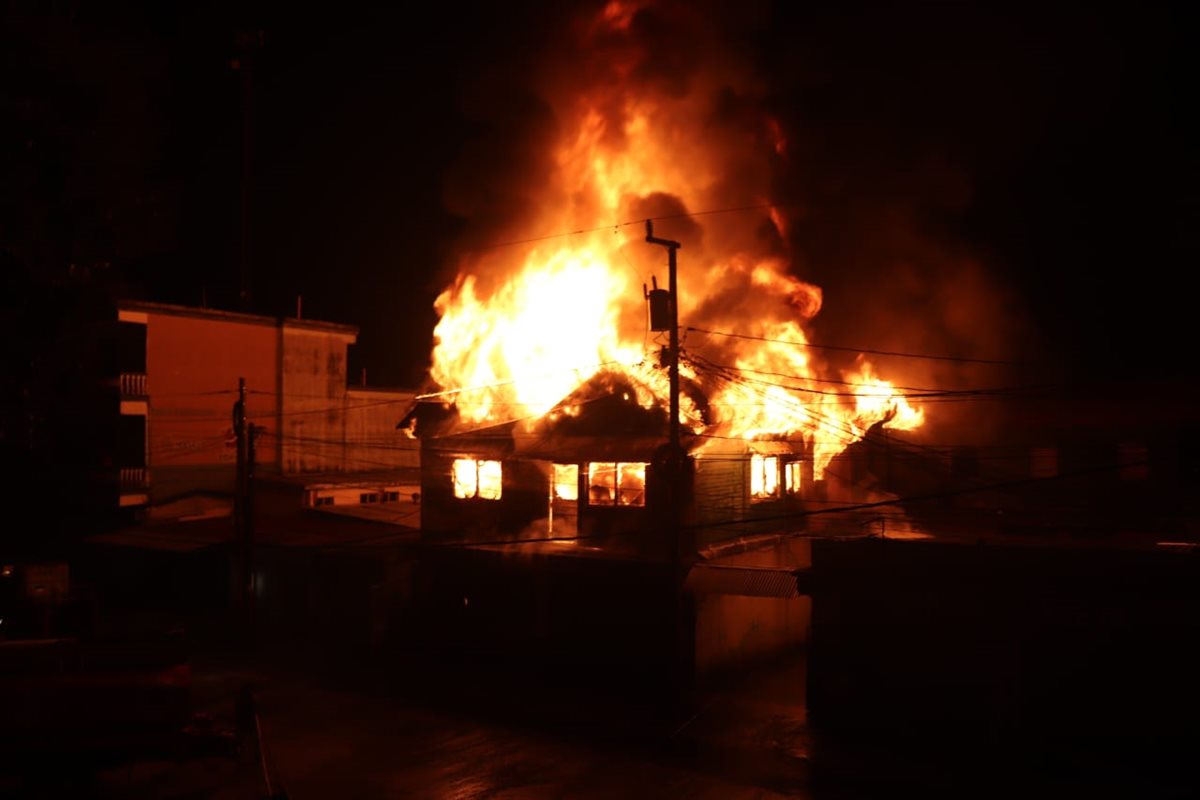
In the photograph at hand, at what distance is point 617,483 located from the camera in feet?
85.1

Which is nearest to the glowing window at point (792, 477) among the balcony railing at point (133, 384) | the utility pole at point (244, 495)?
the utility pole at point (244, 495)

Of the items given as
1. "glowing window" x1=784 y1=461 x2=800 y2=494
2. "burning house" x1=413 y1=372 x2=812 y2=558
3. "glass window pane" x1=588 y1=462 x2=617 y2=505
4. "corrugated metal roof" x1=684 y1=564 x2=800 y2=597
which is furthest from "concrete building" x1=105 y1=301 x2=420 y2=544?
"glowing window" x1=784 y1=461 x2=800 y2=494

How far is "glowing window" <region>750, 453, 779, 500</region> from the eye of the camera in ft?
91.0

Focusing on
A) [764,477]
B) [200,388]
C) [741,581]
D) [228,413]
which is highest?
[200,388]

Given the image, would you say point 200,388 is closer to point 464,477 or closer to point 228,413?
point 228,413

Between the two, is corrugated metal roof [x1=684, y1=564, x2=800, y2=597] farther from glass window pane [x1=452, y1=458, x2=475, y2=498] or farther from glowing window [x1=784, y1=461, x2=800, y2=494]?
glass window pane [x1=452, y1=458, x2=475, y2=498]

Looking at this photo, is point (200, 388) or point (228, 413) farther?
point (228, 413)

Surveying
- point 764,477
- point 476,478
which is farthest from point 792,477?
point 476,478

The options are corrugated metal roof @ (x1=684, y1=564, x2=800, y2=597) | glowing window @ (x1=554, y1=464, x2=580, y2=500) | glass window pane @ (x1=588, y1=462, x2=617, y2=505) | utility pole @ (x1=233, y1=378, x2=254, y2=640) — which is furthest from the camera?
glowing window @ (x1=554, y1=464, x2=580, y2=500)

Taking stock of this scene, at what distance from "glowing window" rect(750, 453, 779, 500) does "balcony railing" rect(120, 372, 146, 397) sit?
26.7m

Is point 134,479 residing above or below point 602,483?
below

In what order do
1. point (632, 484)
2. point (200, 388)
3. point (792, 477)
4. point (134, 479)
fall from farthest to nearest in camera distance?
point (200, 388), point (134, 479), point (792, 477), point (632, 484)

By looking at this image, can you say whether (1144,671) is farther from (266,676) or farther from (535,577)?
(266,676)

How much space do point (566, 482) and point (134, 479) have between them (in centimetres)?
2244
